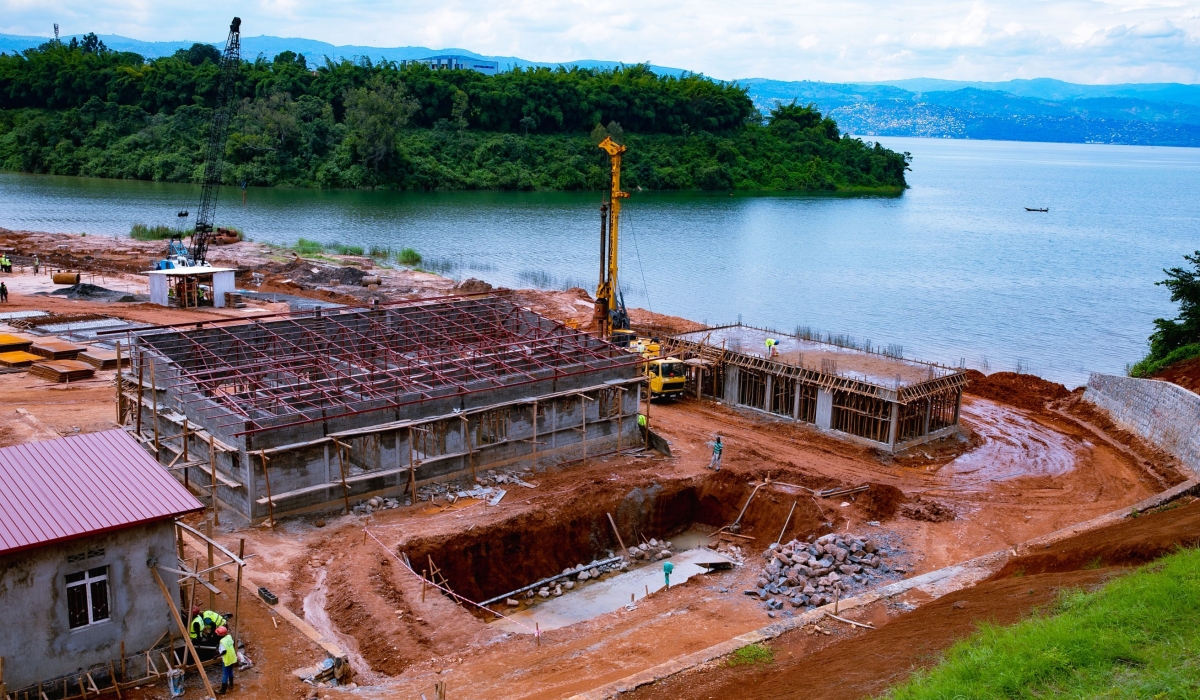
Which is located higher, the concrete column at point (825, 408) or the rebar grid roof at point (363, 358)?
the rebar grid roof at point (363, 358)

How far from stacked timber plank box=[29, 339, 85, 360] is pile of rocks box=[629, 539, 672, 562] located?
24.8 meters

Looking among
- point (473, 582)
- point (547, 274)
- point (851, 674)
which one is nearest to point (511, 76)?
point (547, 274)

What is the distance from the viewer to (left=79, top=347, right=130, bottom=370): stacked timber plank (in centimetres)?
3666

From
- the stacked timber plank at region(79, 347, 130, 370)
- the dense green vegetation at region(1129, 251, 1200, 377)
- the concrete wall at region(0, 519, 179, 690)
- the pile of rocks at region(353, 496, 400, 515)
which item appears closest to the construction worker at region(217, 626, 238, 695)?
the concrete wall at region(0, 519, 179, 690)

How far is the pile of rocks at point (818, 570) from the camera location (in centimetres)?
2125

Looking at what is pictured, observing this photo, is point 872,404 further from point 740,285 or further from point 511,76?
point 511,76

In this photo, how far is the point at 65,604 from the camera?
15.1 meters

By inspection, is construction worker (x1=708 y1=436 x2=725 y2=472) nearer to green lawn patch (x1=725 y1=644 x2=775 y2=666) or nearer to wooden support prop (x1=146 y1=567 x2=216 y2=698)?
green lawn patch (x1=725 y1=644 x2=775 y2=666)

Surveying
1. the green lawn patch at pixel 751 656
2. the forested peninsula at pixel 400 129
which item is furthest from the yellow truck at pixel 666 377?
the forested peninsula at pixel 400 129

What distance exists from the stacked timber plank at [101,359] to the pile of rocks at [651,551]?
21.9 m

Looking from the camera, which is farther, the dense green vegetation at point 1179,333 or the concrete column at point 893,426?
the dense green vegetation at point 1179,333

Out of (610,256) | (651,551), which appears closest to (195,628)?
(651,551)

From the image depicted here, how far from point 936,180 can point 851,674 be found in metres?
181

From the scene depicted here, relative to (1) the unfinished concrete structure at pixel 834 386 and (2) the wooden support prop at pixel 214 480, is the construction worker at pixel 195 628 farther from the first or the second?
(1) the unfinished concrete structure at pixel 834 386
